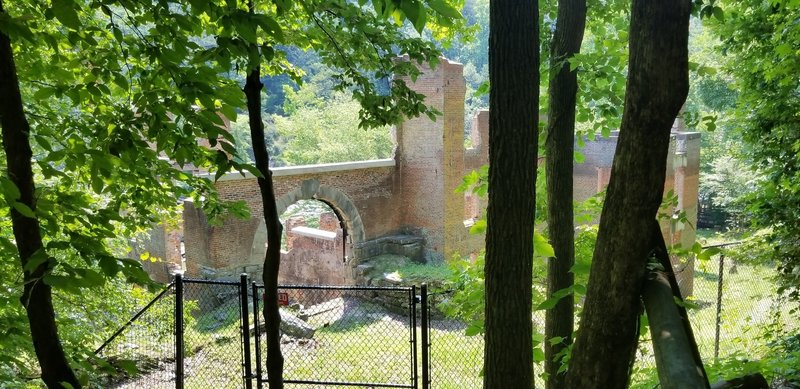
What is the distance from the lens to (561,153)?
4547 millimetres

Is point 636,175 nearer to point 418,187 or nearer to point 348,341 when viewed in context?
point 348,341

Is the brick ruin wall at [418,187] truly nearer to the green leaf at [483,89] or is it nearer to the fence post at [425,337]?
the fence post at [425,337]

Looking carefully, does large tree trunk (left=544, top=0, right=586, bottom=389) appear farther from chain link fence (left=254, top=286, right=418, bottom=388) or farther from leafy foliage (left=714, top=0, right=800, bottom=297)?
leafy foliage (left=714, top=0, right=800, bottom=297)

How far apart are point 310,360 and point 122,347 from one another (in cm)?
294

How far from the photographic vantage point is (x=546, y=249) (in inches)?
118

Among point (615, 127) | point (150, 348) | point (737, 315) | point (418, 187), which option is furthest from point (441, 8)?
point (418, 187)

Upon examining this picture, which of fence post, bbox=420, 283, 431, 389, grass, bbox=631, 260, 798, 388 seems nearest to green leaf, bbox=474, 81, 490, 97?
fence post, bbox=420, 283, 431, 389

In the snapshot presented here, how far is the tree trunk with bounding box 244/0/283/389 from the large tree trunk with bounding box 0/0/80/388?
4.74 ft

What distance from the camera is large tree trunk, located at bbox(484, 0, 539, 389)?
2908 millimetres

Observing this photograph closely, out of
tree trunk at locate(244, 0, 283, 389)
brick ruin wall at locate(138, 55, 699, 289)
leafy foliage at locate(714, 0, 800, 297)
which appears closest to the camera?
tree trunk at locate(244, 0, 283, 389)

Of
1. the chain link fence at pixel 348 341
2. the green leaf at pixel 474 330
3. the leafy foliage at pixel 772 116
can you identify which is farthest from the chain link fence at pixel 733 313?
the green leaf at pixel 474 330

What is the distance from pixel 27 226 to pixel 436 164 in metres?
15.4

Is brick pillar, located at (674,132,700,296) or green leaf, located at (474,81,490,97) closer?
green leaf, located at (474,81,490,97)

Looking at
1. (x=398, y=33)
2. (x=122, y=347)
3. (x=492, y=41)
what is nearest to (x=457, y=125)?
(x=122, y=347)
